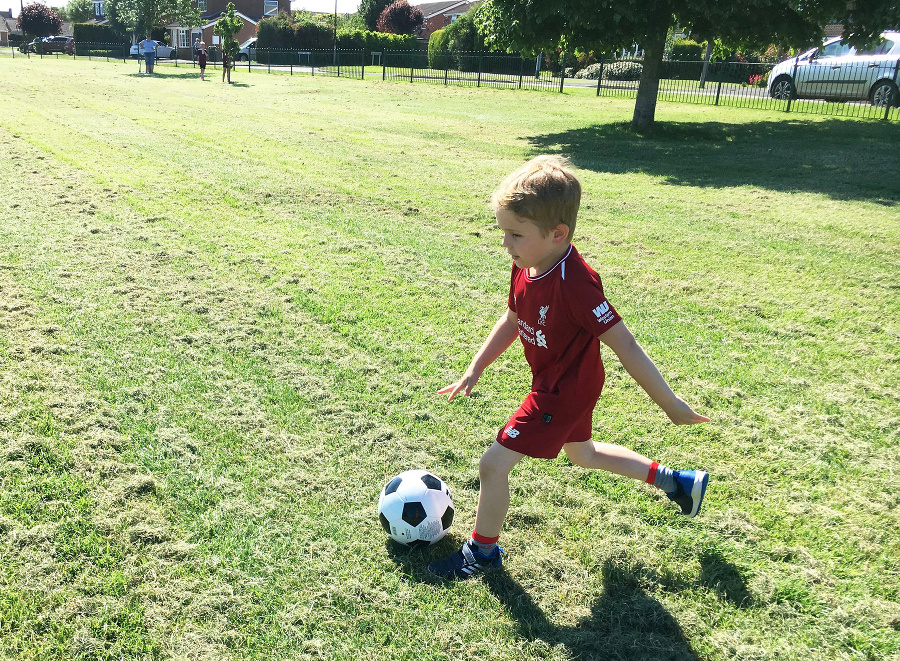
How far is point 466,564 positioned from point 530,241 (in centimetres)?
131

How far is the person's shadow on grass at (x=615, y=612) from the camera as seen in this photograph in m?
2.38

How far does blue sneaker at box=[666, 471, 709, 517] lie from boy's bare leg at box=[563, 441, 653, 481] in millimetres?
147

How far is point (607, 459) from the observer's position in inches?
116

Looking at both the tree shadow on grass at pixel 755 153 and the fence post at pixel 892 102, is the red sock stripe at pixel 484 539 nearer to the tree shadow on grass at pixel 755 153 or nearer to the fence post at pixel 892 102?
the tree shadow on grass at pixel 755 153

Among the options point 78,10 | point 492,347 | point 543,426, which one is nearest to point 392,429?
point 492,347

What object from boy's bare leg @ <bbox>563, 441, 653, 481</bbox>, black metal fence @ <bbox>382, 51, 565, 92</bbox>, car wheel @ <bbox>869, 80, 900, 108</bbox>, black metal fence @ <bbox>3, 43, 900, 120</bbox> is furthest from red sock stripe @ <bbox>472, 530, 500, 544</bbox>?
black metal fence @ <bbox>382, 51, 565, 92</bbox>

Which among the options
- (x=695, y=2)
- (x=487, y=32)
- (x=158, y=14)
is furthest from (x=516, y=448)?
(x=158, y=14)

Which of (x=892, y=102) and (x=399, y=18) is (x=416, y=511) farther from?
(x=399, y=18)

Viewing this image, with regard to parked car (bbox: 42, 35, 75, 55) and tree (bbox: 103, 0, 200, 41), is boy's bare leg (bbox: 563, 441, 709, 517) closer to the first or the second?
tree (bbox: 103, 0, 200, 41)

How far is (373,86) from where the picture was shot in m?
28.8

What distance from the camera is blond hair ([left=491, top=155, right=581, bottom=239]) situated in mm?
2402

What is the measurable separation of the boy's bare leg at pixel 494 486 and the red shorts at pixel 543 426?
0.04 metres

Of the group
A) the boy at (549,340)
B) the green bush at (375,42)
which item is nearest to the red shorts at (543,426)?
the boy at (549,340)

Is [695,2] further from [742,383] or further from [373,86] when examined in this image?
[373,86]
